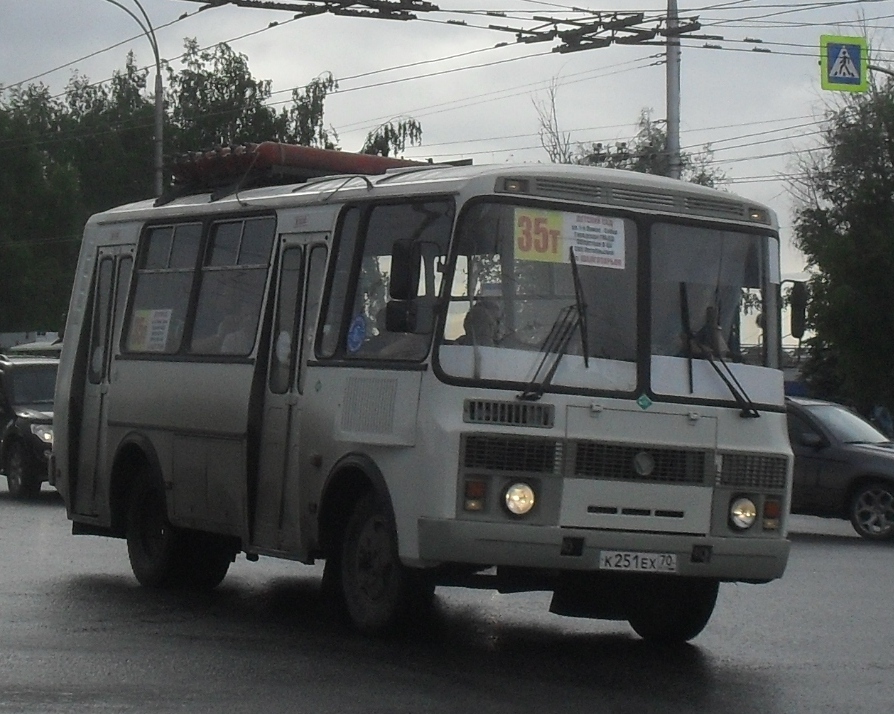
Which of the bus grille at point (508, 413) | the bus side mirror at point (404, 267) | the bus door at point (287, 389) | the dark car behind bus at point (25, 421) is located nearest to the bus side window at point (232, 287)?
the bus door at point (287, 389)

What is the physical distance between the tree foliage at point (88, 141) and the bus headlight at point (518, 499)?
7082 centimetres

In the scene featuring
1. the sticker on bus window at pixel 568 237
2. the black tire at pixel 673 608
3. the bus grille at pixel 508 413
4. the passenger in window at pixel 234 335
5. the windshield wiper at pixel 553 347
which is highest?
the sticker on bus window at pixel 568 237

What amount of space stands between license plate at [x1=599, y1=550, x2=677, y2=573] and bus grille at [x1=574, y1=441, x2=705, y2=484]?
1.31 ft

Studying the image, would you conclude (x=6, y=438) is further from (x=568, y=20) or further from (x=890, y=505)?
(x=890, y=505)

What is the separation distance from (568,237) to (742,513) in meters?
1.79

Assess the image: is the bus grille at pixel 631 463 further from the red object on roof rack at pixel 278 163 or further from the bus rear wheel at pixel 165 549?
the bus rear wheel at pixel 165 549

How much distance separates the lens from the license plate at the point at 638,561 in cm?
1024

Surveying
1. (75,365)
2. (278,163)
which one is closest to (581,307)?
(278,163)

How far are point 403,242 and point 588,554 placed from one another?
6.25ft

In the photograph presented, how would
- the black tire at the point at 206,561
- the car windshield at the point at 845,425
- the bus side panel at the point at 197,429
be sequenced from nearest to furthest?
the bus side panel at the point at 197,429, the black tire at the point at 206,561, the car windshield at the point at 845,425

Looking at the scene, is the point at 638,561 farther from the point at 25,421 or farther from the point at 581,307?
the point at 25,421

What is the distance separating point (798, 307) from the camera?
39.3 ft

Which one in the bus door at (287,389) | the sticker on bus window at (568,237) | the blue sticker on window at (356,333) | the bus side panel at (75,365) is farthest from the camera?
the bus side panel at (75,365)

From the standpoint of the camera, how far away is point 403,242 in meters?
10.1
